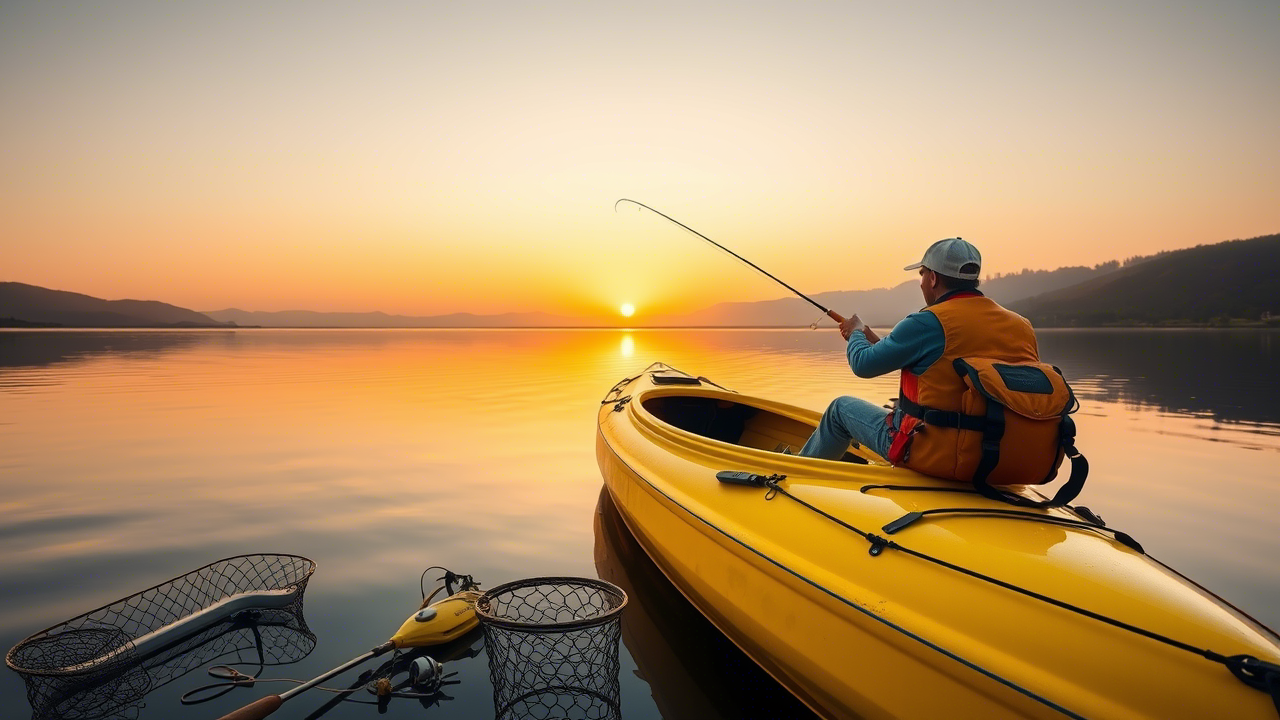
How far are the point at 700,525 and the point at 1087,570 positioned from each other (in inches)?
81.0

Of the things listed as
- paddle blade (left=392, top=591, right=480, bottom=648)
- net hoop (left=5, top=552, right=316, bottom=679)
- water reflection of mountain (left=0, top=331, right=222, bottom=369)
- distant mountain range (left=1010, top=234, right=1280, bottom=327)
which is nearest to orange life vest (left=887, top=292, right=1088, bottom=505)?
paddle blade (left=392, top=591, right=480, bottom=648)

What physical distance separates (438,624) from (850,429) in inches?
130

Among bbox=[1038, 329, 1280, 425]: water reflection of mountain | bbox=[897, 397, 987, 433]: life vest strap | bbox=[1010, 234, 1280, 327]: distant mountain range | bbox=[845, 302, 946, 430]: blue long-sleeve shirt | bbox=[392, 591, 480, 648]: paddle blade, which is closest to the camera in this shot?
bbox=[897, 397, 987, 433]: life vest strap

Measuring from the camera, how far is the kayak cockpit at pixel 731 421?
24.6 ft

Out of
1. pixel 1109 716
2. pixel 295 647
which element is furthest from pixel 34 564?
pixel 1109 716

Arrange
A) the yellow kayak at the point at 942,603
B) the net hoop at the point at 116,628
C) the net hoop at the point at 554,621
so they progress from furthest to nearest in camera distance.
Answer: the net hoop at the point at 116,628, the net hoop at the point at 554,621, the yellow kayak at the point at 942,603

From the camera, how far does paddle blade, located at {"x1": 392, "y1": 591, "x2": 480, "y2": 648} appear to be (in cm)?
403

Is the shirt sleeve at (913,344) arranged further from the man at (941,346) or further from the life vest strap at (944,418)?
the life vest strap at (944,418)

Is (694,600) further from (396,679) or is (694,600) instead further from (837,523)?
(396,679)

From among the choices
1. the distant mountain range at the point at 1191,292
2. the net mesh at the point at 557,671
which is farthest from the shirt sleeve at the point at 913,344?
the distant mountain range at the point at 1191,292

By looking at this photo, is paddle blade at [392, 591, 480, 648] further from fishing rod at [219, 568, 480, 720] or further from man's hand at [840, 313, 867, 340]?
man's hand at [840, 313, 867, 340]

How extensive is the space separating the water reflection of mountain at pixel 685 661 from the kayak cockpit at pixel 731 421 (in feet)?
8.62

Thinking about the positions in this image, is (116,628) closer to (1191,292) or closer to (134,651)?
(134,651)

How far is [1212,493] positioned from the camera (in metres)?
8.34
